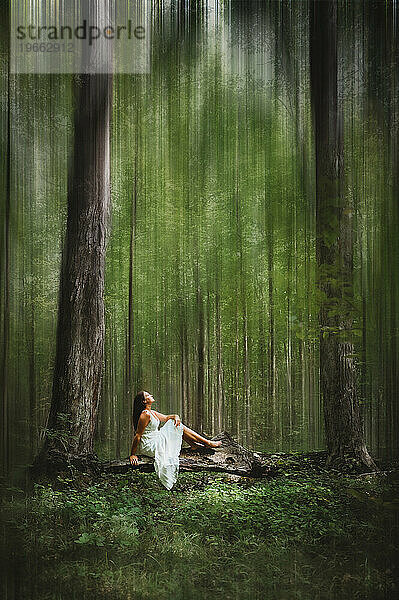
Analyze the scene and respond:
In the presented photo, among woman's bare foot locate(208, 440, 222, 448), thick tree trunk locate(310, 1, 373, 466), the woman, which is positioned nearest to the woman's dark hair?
the woman

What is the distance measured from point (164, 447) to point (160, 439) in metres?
0.05

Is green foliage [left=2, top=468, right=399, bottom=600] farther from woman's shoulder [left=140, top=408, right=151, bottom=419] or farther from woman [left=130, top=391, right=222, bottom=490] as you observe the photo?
woman's shoulder [left=140, top=408, right=151, bottom=419]

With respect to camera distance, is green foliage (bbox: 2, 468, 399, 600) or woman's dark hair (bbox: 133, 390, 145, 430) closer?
green foliage (bbox: 2, 468, 399, 600)

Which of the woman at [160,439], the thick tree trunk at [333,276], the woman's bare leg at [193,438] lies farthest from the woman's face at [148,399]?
the thick tree trunk at [333,276]

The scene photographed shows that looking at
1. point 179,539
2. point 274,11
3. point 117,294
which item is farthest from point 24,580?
point 274,11

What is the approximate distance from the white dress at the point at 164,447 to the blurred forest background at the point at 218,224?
119mm

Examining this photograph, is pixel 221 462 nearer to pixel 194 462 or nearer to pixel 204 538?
pixel 194 462

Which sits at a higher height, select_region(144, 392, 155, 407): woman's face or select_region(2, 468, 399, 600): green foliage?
select_region(144, 392, 155, 407): woman's face

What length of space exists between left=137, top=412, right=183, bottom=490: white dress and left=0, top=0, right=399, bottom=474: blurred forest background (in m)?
0.12

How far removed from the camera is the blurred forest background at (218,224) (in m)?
3.40

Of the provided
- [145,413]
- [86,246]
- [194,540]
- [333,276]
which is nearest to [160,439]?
[145,413]

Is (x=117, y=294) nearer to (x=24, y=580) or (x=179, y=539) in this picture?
(x=179, y=539)

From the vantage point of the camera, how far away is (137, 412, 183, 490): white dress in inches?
131

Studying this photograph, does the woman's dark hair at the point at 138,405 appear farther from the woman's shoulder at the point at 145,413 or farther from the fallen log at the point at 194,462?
the fallen log at the point at 194,462
